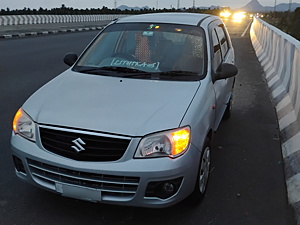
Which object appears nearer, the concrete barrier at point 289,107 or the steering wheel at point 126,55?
the concrete barrier at point 289,107

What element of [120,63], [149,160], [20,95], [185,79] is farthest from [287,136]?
[20,95]

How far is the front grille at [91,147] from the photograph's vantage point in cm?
283

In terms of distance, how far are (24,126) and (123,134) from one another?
0.98 m

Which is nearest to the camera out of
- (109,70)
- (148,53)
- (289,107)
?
(109,70)

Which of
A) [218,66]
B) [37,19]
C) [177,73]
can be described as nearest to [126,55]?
[177,73]

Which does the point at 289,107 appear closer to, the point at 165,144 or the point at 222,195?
the point at 222,195

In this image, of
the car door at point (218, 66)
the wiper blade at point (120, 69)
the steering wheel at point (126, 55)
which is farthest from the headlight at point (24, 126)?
the car door at point (218, 66)

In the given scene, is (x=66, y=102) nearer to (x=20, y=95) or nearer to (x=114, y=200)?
(x=114, y=200)

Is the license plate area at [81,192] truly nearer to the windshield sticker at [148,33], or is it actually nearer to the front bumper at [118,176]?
the front bumper at [118,176]

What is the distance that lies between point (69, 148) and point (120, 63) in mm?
1526

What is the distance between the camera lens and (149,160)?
9.23 ft

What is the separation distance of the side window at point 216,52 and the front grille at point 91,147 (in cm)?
181

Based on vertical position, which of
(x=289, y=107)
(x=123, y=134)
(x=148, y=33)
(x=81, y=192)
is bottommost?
(x=289, y=107)

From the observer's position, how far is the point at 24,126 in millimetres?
3178
